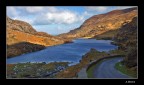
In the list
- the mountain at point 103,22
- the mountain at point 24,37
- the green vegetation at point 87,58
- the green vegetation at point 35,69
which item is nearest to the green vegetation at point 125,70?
the green vegetation at point 87,58

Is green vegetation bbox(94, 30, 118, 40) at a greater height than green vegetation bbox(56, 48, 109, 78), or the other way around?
green vegetation bbox(94, 30, 118, 40)

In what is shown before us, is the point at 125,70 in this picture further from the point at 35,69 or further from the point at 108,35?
the point at 35,69

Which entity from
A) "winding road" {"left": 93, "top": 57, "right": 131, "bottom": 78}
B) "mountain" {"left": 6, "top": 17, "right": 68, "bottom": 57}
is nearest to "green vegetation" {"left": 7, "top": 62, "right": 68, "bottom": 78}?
"mountain" {"left": 6, "top": 17, "right": 68, "bottom": 57}

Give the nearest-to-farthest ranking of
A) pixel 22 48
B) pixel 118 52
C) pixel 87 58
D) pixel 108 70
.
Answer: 1. pixel 108 70
2. pixel 118 52
3. pixel 87 58
4. pixel 22 48

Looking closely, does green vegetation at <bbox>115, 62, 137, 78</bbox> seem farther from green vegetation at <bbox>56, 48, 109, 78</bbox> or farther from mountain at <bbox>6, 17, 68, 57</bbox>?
mountain at <bbox>6, 17, 68, 57</bbox>

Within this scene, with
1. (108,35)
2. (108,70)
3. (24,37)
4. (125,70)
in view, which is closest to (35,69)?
(24,37)
